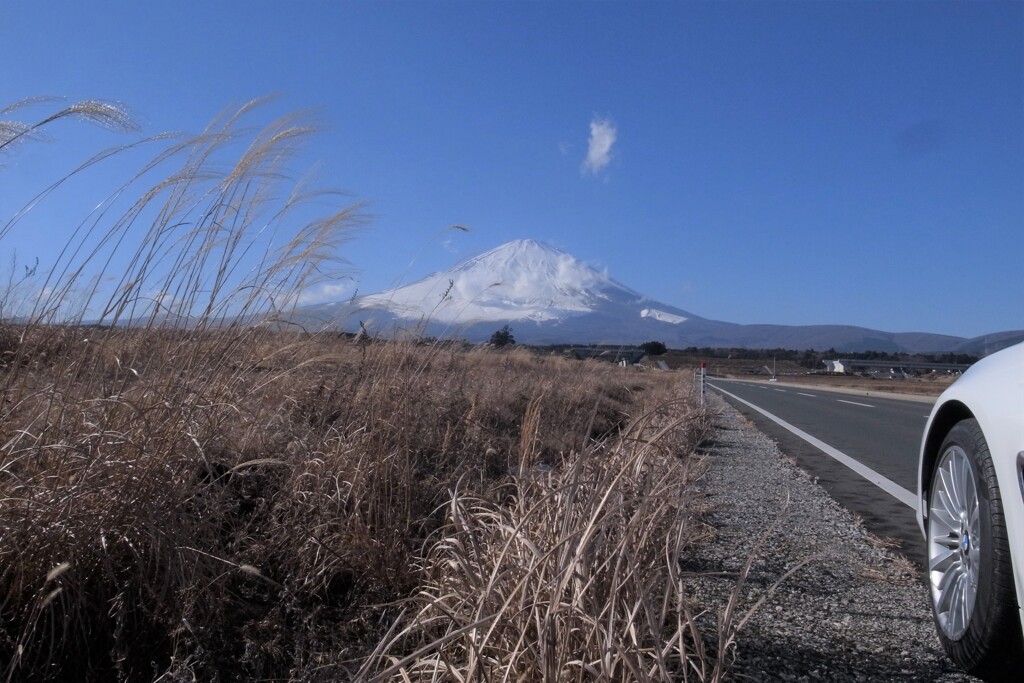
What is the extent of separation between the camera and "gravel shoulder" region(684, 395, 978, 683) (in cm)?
256

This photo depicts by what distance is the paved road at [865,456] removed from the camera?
517cm

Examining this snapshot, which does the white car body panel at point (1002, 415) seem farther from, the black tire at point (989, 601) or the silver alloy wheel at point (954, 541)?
the silver alloy wheel at point (954, 541)

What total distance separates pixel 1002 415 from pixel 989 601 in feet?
1.83

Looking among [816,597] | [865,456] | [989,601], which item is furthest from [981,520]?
[865,456]

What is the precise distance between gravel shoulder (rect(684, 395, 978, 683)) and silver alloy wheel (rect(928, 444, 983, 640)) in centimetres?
17

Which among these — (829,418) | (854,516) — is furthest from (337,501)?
(829,418)

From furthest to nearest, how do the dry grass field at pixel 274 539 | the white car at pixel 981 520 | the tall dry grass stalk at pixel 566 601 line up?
the white car at pixel 981 520
the dry grass field at pixel 274 539
the tall dry grass stalk at pixel 566 601

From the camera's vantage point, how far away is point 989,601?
231cm

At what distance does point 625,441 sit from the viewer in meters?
2.75

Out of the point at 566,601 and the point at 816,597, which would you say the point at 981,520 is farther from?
the point at 566,601

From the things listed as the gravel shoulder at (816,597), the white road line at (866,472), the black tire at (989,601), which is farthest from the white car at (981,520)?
the white road line at (866,472)

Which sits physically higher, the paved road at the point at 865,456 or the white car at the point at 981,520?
the white car at the point at 981,520

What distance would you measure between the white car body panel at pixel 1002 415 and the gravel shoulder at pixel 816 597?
61 cm

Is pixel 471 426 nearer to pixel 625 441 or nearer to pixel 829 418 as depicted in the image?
pixel 625 441
